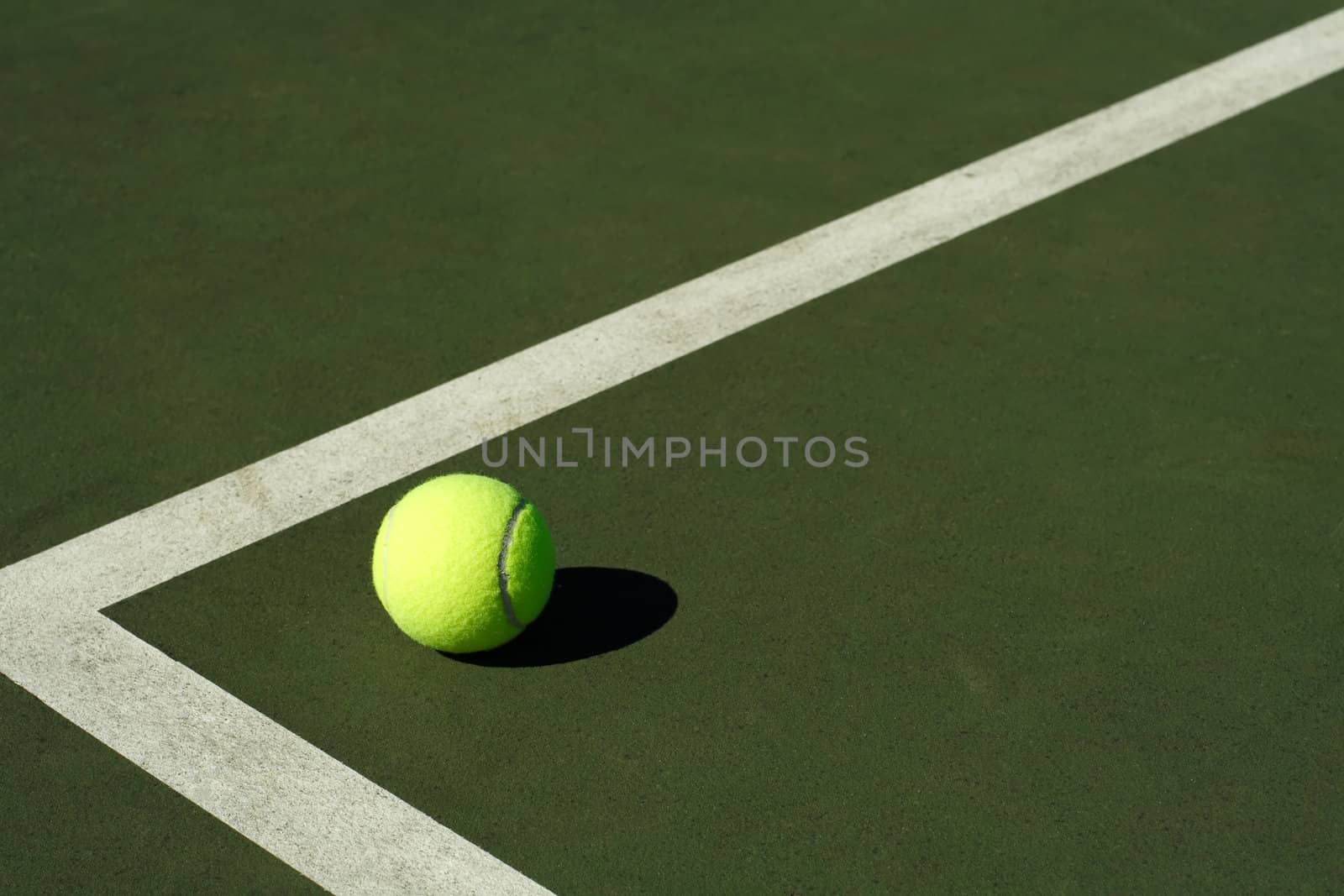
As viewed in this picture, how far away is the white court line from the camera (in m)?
4.41

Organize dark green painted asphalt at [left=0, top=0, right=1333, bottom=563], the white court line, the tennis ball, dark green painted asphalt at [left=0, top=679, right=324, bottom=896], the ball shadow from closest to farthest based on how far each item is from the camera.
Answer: dark green painted asphalt at [left=0, top=679, right=324, bottom=896] < the white court line < the tennis ball < the ball shadow < dark green painted asphalt at [left=0, top=0, right=1333, bottom=563]

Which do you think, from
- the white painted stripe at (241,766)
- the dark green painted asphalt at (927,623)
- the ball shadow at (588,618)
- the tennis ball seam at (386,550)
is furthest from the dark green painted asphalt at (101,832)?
the ball shadow at (588,618)

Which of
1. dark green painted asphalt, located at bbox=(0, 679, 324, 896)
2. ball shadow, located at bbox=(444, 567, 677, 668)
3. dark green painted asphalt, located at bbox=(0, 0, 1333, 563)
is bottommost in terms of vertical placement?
dark green painted asphalt, located at bbox=(0, 679, 324, 896)

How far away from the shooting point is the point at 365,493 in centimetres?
555

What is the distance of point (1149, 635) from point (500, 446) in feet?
7.92

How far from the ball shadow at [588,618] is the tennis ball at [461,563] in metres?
0.16

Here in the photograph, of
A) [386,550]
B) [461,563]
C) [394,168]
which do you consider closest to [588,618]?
[461,563]

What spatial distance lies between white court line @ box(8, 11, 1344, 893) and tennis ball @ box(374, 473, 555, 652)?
535 millimetres

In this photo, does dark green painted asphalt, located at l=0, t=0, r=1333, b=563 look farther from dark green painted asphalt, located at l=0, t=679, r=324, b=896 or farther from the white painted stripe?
dark green painted asphalt, located at l=0, t=679, r=324, b=896

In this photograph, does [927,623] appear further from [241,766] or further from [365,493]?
[241,766]

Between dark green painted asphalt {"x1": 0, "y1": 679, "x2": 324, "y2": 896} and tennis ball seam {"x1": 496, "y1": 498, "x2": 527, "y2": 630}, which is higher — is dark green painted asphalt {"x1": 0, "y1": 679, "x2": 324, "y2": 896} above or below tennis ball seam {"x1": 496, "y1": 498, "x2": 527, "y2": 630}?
below

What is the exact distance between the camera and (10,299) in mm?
6473

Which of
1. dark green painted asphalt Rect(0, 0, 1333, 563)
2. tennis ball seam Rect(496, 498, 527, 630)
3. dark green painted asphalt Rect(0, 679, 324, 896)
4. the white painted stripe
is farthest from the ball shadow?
dark green painted asphalt Rect(0, 0, 1333, 563)

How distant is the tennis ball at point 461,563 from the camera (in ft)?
15.4
